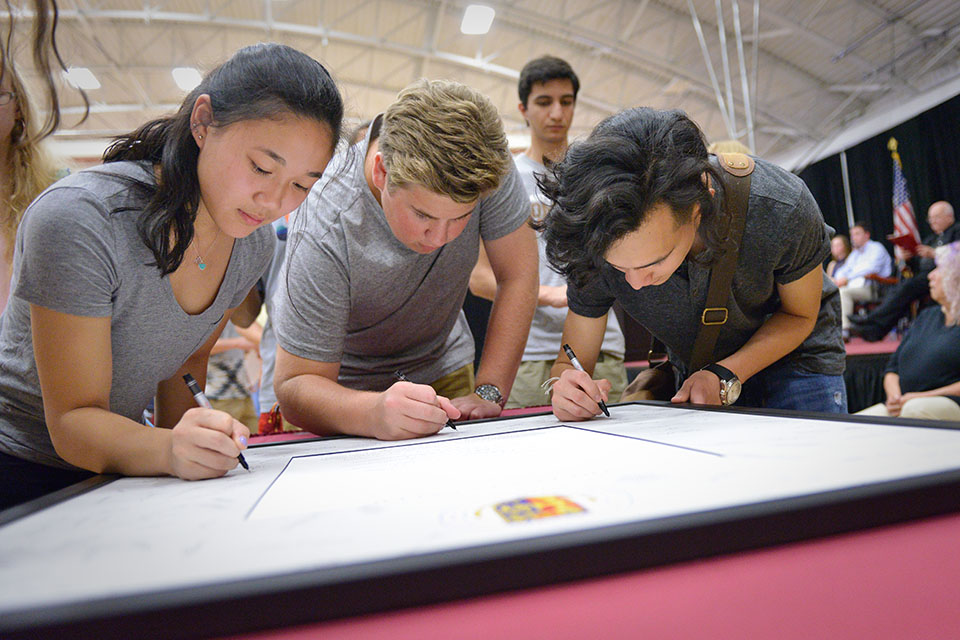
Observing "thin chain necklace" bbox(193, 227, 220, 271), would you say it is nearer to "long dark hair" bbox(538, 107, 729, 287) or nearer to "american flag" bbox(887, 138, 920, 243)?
"long dark hair" bbox(538, 107, 729, 287)

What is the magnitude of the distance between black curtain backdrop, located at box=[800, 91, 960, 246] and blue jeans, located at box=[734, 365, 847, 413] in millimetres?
8901

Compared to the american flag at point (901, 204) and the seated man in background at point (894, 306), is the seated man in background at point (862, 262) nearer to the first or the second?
the american flag at point (901, 204)

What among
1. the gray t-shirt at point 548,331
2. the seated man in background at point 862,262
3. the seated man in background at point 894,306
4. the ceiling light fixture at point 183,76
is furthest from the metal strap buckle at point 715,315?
the ceiling light fixture at point 183,76

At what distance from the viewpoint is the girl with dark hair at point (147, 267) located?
2.75 ft

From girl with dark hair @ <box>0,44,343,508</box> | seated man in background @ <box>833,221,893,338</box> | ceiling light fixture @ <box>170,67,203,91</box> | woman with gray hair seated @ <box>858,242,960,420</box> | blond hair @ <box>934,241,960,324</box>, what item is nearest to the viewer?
girl with dark hair @ <box>0,44,343,508</box>

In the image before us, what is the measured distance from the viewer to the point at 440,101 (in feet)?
4.02

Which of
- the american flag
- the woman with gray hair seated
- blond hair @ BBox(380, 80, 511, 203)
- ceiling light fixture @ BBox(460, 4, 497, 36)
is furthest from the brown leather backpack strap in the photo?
the american flag

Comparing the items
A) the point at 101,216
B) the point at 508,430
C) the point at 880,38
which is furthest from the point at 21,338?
the point at 880,38

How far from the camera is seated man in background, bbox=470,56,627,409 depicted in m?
2.13

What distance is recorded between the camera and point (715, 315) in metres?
1.32

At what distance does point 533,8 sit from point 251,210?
8.85 meters

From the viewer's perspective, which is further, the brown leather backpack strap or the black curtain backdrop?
the black curtain backdrop

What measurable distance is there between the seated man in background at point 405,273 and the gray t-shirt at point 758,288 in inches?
9.8

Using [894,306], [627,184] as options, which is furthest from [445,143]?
[894,306]
